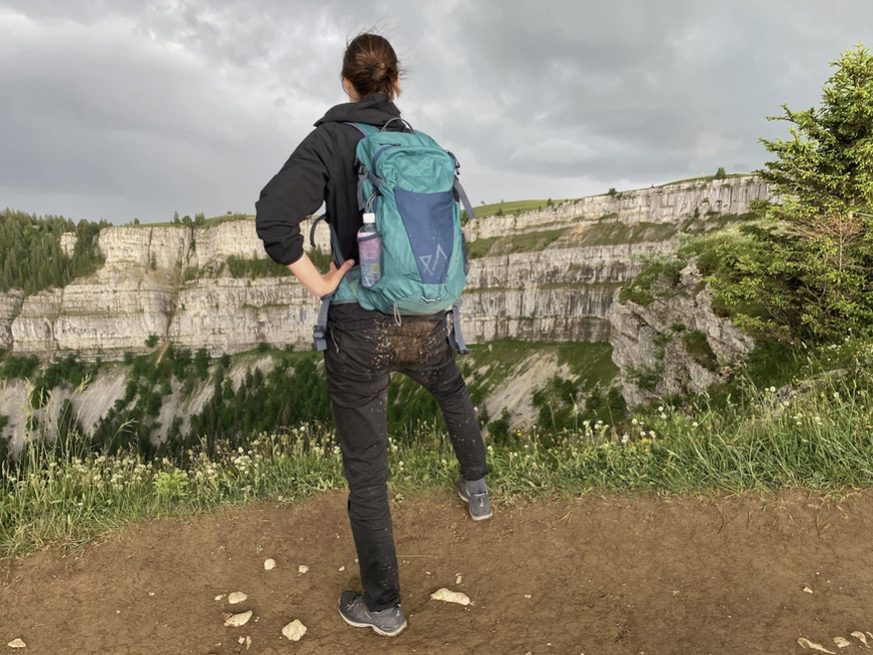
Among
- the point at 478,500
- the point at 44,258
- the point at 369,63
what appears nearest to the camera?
the point at 369,63

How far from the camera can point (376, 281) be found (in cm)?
378

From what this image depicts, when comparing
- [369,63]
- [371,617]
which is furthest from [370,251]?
[371,617]

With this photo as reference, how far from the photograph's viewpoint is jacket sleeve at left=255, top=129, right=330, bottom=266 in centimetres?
367

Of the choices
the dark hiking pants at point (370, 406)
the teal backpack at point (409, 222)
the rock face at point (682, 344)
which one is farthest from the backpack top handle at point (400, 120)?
the rock face at point (682, 344)

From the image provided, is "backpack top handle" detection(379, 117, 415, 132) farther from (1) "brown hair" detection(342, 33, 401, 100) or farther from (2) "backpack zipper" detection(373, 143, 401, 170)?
(2) "backpack zipper" detection(373, 143, 401, 170)

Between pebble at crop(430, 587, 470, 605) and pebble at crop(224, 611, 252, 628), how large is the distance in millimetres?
1639

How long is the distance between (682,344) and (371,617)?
72.1 feet

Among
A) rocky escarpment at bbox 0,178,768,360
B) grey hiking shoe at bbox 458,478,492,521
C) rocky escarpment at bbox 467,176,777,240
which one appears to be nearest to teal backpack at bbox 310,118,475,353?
grey hiking shoe at bbox 458,478,492,521

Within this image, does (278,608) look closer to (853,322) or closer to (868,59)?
(853,322)

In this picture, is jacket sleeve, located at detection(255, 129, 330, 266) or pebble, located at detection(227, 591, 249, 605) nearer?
jacket sleeve, located at detection(255, 129, 330, 266)

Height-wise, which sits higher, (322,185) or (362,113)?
(362,113)

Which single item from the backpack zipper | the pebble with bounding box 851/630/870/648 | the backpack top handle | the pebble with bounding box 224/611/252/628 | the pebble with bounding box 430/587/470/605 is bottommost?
the pebble with bounding box 224/611/252/628

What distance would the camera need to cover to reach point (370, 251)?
3756 millimetres

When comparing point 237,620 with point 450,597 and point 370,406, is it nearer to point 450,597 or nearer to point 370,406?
point 450,597
